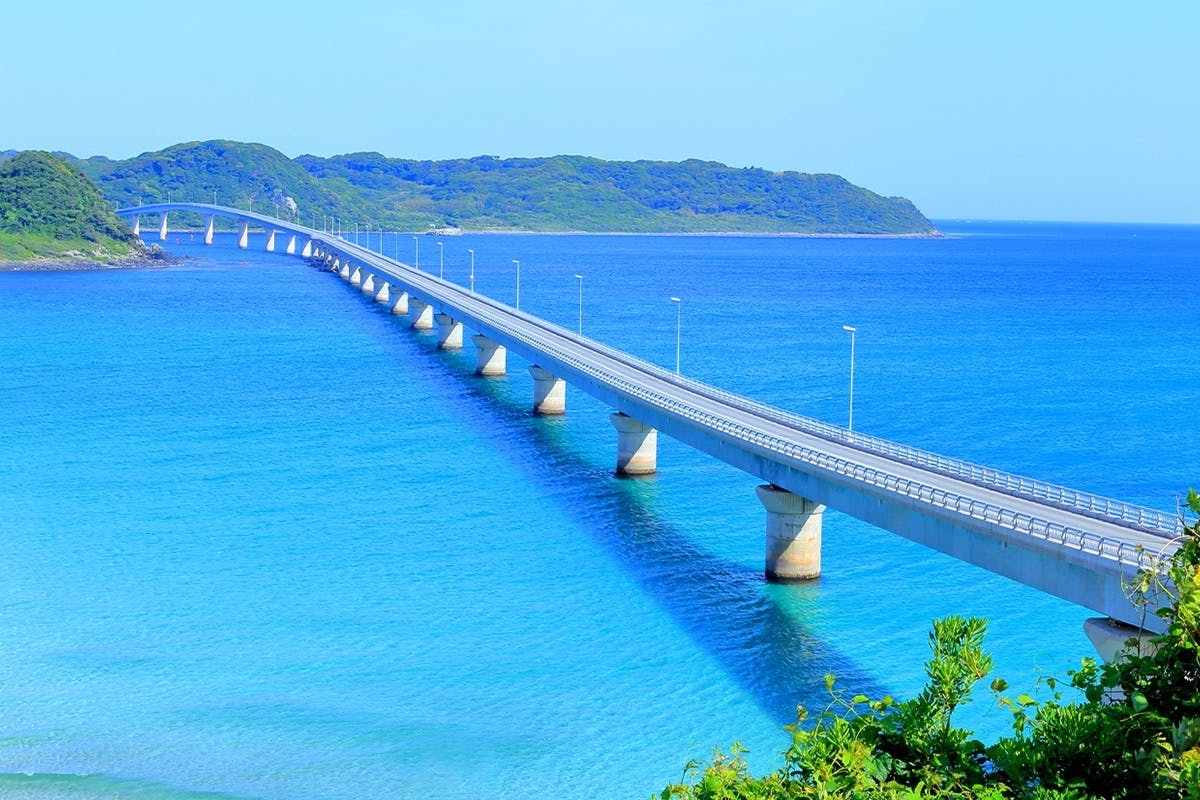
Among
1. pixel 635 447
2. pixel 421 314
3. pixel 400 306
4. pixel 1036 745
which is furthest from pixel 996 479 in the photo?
pixel 400 306

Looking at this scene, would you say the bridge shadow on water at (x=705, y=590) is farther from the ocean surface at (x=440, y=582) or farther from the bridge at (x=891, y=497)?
the bridge at (x=891, y=497)

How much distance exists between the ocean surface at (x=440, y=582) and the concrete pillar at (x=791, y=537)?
1156 mm

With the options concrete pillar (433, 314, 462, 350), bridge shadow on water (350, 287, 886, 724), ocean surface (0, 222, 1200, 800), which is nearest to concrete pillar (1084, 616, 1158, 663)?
ocean surface (0, 222, 1200, 800)

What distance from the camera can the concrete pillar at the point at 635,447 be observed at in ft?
232

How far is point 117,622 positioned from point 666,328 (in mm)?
105677

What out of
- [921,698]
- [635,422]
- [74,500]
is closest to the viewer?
[921,698]

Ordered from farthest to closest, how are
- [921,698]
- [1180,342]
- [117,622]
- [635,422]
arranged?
[1180,342], [635,422], [117,622], [921,698]

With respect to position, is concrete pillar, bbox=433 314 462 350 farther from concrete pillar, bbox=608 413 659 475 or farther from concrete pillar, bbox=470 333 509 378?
concrete pillar, bbox=608 413 659 475

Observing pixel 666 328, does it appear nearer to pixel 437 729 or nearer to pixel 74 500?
pixel 74 500

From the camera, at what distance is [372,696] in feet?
132

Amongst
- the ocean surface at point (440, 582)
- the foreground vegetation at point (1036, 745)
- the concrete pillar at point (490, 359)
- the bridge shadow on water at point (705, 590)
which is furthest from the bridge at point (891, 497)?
the concrete pillar at point (490, 359)

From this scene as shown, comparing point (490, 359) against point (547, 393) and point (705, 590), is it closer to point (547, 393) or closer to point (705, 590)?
point (547, 393)

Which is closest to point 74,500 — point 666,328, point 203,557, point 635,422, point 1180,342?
point 203,557

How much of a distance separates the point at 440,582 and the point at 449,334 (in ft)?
259
